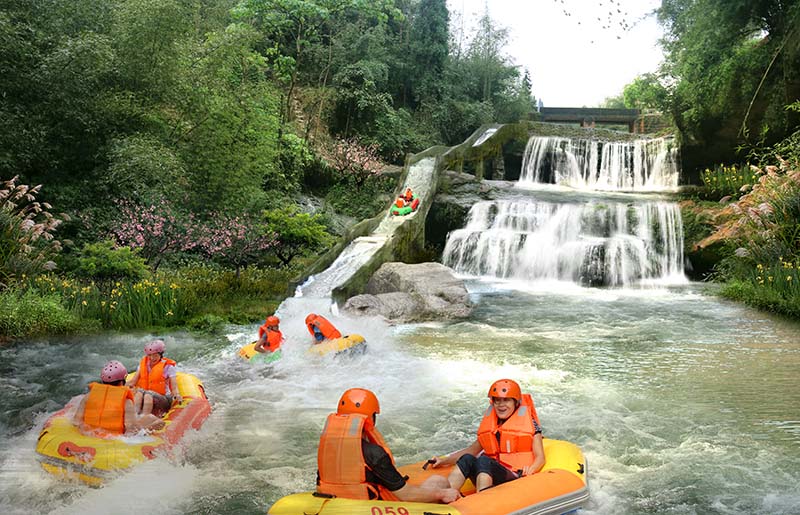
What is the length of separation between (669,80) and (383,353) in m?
17.9

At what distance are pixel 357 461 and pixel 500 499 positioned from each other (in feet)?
Answer: 2.93

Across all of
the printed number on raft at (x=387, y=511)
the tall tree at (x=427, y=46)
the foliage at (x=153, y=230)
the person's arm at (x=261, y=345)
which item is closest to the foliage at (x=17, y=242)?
the foliage at (x=153, y=230)

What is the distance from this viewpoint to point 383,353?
8.91m

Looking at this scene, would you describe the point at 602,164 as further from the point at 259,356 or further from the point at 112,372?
the point at 112,372

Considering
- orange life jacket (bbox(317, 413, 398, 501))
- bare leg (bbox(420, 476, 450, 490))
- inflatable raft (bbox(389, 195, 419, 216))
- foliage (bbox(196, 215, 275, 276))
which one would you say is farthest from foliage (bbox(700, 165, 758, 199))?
orange life jacket (bbox(317, 413, 398, 501))

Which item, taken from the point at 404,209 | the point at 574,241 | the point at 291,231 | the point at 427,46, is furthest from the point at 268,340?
the point at 427,46

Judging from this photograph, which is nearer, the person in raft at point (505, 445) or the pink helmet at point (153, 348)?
the person in raft at point (505, 445)

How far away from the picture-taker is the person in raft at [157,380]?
5965 millimetres

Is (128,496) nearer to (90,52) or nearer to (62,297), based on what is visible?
(62,297)

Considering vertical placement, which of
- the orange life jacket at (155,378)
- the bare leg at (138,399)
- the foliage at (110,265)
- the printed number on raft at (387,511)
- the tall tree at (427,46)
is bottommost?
the printed number on raft at (387,511)

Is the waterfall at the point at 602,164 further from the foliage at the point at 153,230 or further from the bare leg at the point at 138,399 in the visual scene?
the bare leg at the point at 138,399

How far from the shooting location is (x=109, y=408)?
5.21 meters

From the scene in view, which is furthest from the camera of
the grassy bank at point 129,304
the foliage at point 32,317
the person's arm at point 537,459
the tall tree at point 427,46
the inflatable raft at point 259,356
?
the tall tree at point 427,46

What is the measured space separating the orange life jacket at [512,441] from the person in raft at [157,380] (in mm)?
2946
